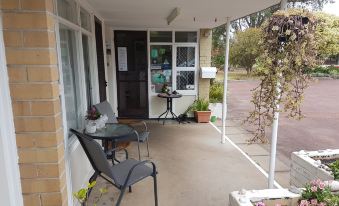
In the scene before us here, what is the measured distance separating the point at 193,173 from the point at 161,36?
363 centimetres

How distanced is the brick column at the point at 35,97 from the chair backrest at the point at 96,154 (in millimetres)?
294

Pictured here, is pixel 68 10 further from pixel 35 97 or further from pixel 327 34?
pixel 327 34

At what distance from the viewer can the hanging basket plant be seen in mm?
1682

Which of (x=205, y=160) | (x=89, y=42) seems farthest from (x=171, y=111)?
(x=89, y=42)

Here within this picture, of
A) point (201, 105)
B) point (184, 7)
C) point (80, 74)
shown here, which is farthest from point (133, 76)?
point (80, 74)

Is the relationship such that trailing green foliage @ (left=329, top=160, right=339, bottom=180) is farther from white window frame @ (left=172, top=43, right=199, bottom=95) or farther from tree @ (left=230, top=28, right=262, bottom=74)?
tree @ (left=230, top=28, right=262, bottom=74)

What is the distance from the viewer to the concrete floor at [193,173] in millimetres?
2709

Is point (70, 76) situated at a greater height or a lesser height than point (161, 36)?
lesser

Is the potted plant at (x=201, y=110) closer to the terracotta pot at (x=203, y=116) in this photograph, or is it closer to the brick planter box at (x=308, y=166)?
the terracotta pot at (x=203, y=116)

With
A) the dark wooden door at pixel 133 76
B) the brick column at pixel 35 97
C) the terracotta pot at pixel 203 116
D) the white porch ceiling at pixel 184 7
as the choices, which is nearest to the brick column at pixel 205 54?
the terracotta pot at pixel 203 116

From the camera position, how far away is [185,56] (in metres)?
6.04

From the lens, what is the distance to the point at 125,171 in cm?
242

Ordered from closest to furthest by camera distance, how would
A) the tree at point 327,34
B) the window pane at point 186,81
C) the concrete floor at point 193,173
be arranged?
1. the tree at point 327,34
2. the concrete floor at point 193,173
3. the window pane at point 186,81

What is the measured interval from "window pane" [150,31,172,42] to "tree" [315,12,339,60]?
171 inches
